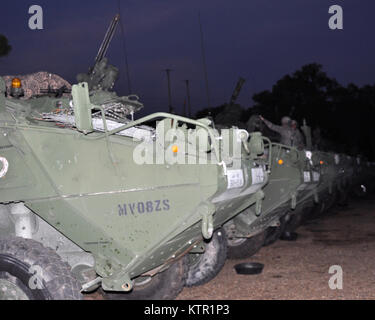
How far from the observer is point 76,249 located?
5277 millimetres

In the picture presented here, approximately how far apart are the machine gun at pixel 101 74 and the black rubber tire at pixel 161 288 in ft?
8.41

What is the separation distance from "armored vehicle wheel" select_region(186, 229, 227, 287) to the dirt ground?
0.16m

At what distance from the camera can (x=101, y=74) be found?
7.33 meters

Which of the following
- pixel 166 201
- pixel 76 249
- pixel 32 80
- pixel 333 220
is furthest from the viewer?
pixel 333 220

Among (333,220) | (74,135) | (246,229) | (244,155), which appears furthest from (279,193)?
(333,220)

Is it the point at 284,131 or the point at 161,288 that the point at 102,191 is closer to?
the point at 161,288

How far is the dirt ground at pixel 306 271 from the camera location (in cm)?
719

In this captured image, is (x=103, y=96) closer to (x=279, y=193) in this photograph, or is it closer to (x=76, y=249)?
(x=76, y=249)

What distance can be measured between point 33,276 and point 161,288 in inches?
78.0

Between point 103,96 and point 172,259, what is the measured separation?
2067 millimetres

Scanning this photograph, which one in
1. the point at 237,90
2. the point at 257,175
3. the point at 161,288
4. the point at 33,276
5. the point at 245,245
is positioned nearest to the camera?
the point at 33,276

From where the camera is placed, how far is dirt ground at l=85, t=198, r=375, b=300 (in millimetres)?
7188

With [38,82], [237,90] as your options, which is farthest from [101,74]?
[237,90]

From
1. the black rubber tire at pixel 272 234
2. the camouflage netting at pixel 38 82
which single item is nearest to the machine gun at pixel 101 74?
the camouflage netting at pixel 38 82
